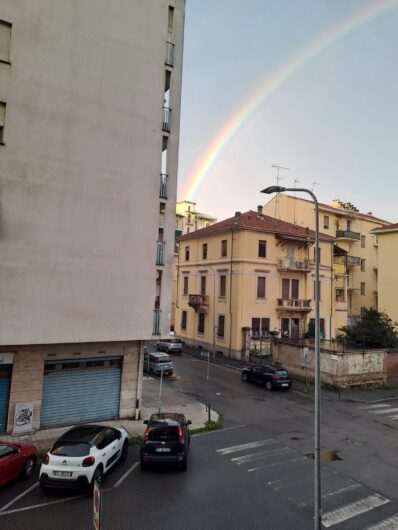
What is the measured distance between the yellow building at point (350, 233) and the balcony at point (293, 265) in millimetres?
10995

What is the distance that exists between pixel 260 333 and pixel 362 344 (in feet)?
32.6

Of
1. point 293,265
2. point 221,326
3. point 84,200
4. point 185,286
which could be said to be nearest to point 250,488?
point 84,200

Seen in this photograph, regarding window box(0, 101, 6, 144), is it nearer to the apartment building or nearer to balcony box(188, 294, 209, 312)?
the apartment building

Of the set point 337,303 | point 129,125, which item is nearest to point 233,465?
point 129,125

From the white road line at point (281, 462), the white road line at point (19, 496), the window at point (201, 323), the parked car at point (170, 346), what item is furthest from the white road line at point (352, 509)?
the window at point (201, 323)

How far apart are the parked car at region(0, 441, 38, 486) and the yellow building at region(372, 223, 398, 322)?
40189 millimetres

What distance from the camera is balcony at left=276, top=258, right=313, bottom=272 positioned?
41.2 metres

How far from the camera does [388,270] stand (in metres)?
43.8

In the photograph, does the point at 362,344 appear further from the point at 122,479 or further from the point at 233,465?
the point at 122,479

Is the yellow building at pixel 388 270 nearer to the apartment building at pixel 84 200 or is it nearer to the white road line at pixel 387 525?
the apartment building at pixel 84 200

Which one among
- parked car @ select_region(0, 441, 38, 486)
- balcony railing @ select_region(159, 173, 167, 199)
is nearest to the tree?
balcony railing @ select_region(159, 173, 167, 199)

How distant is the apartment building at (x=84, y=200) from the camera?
15.7 m

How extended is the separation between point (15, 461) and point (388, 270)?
42.2 metres

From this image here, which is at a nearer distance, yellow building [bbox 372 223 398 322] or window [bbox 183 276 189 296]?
yellow building [bbox 372 223 398 322]
